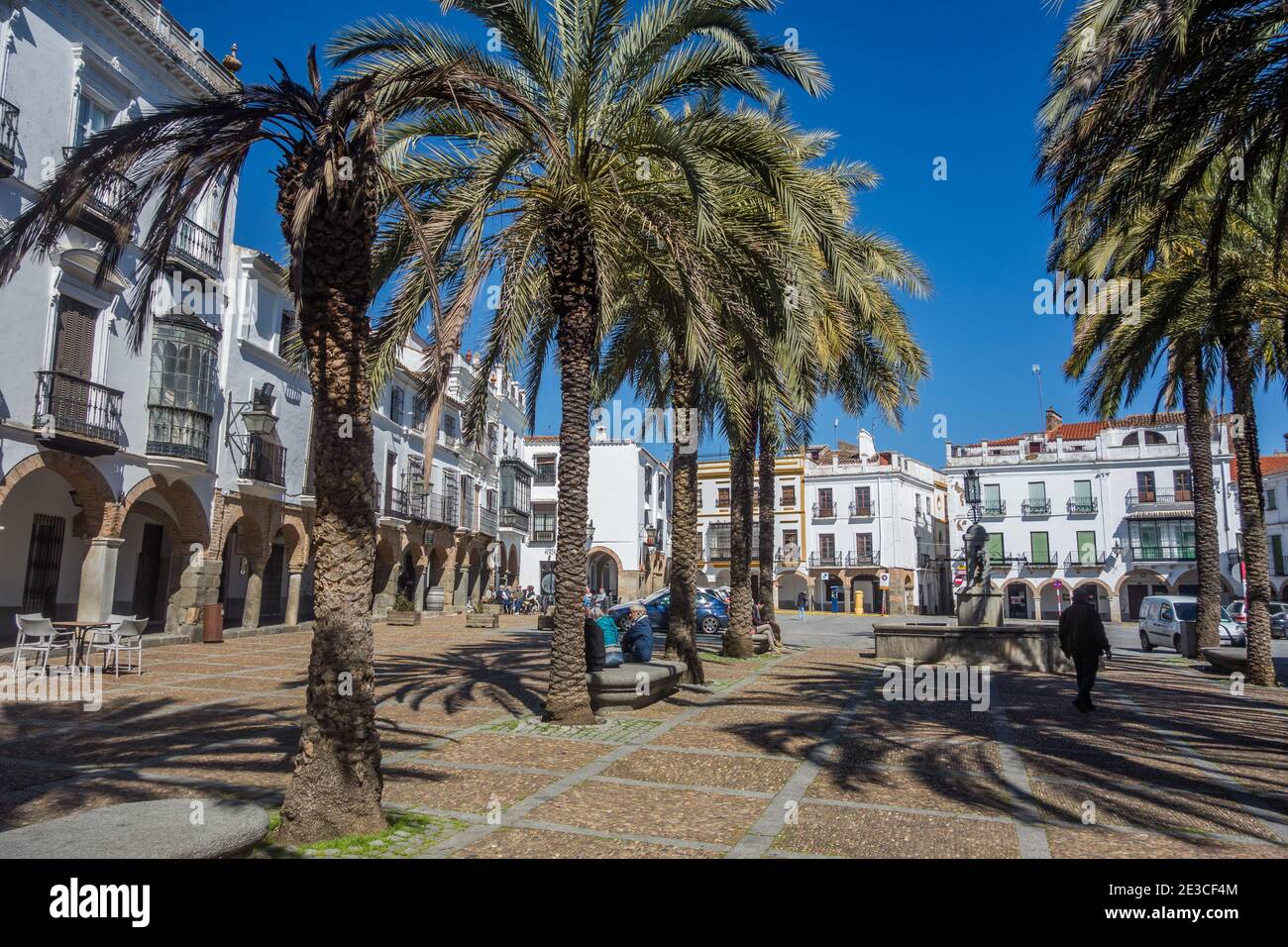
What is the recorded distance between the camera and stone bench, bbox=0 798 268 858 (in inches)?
160

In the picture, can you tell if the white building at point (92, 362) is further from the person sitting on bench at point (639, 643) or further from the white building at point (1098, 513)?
the white building at point (1098, 513)

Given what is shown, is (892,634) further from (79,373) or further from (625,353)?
(79,373)

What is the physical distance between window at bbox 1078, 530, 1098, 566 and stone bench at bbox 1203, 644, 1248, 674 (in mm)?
36050

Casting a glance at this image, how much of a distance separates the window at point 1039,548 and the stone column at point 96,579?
48028 mm

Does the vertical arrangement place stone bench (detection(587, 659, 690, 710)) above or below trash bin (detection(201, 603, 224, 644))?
below

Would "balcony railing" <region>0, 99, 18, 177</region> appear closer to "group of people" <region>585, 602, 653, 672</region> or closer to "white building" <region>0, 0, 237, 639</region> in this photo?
"white building" <region>0, 0, 237, 639</region>

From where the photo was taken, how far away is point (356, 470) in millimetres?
5977

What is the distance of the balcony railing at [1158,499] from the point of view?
155 ft

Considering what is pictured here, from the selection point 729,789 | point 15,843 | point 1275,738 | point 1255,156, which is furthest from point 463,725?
point 1255,156

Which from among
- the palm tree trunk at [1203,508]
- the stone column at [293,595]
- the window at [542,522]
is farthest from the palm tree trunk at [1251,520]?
the window at [542,522]

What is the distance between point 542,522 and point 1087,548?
32.6 m

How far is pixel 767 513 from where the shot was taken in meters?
21.0

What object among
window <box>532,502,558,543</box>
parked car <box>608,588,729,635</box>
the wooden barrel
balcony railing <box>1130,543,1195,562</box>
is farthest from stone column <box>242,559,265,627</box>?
balcony railing <box>1130,543,1195,562</box>

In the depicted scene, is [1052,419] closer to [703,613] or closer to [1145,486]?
[1145,486]
